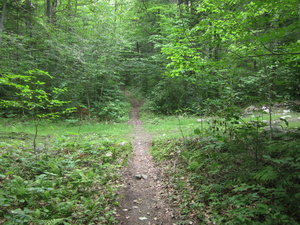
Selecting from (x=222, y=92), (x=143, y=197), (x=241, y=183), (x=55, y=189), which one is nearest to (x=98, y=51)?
(x=222, y=92)

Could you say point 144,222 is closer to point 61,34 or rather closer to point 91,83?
point 61,34

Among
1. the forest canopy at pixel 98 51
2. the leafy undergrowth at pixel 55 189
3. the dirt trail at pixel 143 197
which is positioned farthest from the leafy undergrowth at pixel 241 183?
the forest canopy at pixel 98 51

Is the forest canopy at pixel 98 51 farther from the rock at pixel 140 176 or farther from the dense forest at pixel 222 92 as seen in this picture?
the rock at pixel 140 176

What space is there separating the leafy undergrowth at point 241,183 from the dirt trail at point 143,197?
335 mm

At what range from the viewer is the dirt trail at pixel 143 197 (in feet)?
12.1

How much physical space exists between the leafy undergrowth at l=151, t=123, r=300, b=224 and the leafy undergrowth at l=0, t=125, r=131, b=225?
1643mm

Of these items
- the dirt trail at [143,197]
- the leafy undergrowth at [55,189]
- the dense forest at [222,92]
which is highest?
the dense forest at [222,92]

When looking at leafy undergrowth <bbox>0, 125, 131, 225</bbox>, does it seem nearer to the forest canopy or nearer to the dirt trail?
the dirt trail

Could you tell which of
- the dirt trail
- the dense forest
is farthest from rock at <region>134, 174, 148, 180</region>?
the dense forest

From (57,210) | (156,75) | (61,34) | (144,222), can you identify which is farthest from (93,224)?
(156,75)

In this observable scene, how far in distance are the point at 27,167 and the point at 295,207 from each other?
5.52 metres

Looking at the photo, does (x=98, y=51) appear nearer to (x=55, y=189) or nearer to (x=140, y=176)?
(x=140, y=176)

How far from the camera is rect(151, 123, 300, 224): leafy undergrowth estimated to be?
9.47ft

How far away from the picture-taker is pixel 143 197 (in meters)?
4.56
